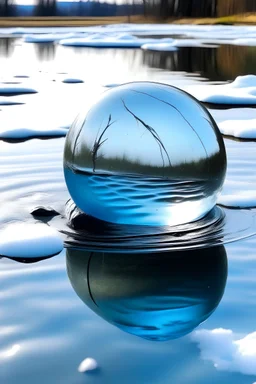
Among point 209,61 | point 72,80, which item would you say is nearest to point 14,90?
point 72,80

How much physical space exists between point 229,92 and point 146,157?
258 inches

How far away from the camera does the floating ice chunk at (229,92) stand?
9188 millimetres

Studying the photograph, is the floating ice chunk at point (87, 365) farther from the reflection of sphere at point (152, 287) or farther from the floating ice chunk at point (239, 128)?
the floating ice chunk at point (239, 128)

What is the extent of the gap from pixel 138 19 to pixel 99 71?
1567 inches

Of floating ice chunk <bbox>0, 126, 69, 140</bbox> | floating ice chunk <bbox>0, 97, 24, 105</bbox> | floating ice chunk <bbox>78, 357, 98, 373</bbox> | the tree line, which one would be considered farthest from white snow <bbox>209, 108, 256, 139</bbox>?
the tree line

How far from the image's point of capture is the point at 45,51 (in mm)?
19797

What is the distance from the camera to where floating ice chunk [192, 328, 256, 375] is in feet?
7.84

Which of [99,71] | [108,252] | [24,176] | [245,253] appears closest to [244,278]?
[245,253]

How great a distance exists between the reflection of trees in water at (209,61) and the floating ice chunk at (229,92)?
1.76 m

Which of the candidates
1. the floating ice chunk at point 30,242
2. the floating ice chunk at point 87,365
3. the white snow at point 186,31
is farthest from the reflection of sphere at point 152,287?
the white snow at point 186,31

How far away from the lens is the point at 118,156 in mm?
3469

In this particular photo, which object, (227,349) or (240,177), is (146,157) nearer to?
(227,349)

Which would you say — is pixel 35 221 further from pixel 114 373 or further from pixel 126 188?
pixel 114 373

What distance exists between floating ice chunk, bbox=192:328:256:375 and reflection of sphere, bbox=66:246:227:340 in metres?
0.10
